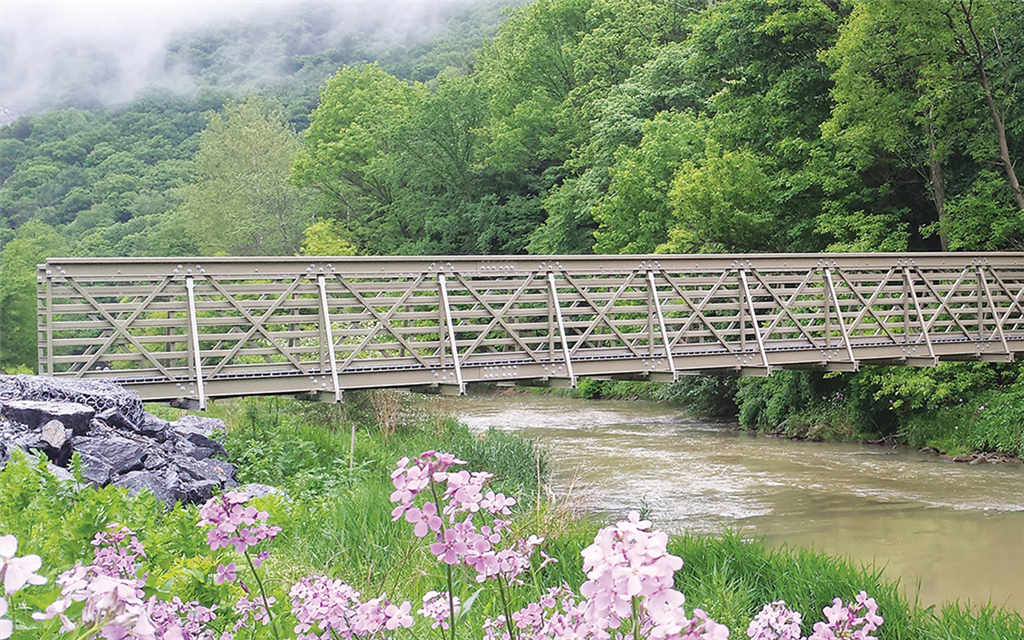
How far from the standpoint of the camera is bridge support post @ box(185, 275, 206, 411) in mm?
9719

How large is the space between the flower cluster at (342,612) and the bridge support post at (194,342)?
25.6ft

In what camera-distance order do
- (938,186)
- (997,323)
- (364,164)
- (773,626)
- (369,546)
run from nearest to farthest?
(773,626)
(369,546)
(997,323)
(938,186)
(364,164)

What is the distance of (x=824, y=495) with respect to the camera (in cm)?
1320

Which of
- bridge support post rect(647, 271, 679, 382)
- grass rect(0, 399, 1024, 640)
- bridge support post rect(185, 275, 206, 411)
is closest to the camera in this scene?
grass rect(0, 399, 1024, 640)

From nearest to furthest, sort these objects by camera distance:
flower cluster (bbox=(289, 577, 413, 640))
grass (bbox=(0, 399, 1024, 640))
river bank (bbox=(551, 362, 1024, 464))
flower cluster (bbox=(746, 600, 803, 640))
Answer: flower cluster (bbox=(289, 577, 413, 640)) < flower cluster (bbox=(746, 600, 803, 640)) < grass (bbox=(0, 399, 1024, 640)) < river bank (bbox=(551, 362, 1024, 464))

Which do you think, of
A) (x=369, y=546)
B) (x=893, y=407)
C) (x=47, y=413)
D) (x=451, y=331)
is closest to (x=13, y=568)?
(x=369, y=546)

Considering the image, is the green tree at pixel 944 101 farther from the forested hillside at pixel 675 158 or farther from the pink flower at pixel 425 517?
the pink flower at pixel 425 517

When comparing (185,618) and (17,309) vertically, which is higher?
(17,309)

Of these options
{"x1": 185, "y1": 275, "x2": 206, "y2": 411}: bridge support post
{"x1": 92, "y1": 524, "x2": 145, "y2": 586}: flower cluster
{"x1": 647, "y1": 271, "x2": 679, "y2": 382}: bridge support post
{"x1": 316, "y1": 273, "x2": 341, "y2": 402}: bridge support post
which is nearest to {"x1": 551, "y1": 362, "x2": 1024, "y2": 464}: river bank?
{"x1": 647, "y1": 271, "x2": 679, "y2": 382}: bridge support post

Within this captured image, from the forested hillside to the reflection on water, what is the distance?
1731 mm

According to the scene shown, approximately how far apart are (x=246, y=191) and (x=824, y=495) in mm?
43046

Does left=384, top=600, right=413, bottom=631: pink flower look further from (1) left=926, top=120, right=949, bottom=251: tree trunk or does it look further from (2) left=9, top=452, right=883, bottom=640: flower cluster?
(1) left=926, top=120, right=949, bottom=251: tree trunk

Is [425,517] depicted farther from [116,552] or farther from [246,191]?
[246,191]

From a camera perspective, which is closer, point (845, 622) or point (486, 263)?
point (845, 622)
